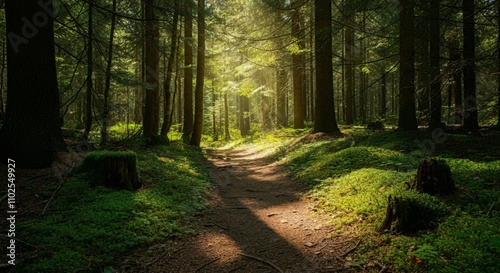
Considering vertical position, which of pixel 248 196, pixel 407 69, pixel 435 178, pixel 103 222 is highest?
pixel 407 69

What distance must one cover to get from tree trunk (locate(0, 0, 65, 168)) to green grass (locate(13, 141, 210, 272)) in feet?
4.26

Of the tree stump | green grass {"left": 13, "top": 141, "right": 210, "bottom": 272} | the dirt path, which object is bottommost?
the dirt path

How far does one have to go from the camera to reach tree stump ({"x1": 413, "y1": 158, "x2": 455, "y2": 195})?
4414 mm

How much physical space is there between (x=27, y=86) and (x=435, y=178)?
810 cm

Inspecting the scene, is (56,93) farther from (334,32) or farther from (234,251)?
(334,32)

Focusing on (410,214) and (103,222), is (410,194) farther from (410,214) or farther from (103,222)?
(103,222)

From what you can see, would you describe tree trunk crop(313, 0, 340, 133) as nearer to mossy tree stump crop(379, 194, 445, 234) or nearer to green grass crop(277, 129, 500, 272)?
green grass crop(277, 129, 500, 272)

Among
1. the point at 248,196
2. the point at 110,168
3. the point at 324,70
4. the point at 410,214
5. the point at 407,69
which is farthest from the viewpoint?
the point at 324,70

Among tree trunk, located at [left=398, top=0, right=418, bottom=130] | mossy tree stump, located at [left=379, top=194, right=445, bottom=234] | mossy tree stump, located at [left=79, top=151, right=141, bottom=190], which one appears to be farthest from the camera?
tree trunk, located at [left=398, top=0, right=418, bottom=130]

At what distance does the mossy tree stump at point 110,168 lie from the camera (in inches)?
229

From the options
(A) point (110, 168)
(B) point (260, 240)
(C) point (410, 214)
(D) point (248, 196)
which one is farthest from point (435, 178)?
(A) point (110, 168)

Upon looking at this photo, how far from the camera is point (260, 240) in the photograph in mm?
4660

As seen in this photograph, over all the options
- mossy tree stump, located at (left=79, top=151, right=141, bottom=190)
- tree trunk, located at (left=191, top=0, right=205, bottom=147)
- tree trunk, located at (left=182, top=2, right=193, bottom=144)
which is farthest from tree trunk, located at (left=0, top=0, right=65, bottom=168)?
tree trunk, located at (left=182, top=2, right=193, bottom=144)

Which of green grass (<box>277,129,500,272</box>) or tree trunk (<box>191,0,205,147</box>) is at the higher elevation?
tree trunk (<box>191,0,205,147</box>)
